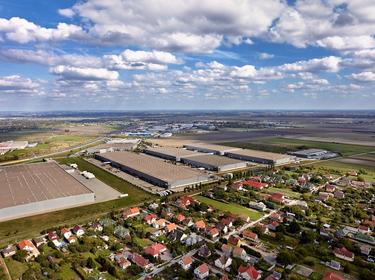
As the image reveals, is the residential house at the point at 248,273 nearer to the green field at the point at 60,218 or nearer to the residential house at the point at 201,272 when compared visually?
the residential house at the point at 201,272

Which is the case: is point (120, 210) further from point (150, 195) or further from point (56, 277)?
point (56, 277)

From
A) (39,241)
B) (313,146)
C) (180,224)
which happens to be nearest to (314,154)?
(313,146)

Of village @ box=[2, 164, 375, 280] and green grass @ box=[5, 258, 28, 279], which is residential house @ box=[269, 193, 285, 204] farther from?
green grass @ box=[5, 258, 28, 279]

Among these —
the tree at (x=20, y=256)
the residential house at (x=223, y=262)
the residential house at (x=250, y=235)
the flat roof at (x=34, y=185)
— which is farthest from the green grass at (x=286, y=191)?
the tree at (x=20, y=256)

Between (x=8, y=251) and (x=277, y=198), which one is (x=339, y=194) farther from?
(x=8, y=251)

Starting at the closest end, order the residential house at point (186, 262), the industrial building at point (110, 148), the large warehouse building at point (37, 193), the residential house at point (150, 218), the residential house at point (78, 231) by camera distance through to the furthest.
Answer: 1. the residential house at point (186, 262)
2. the residential house at point (78, 231)
3. the residential house at point (150, 218)
4. the large warehouse building at point (37, 193)
5. the industrial building at point (110, 148)

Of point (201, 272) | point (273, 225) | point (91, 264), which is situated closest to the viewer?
point (201, 272)

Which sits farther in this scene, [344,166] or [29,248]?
[344,166]
